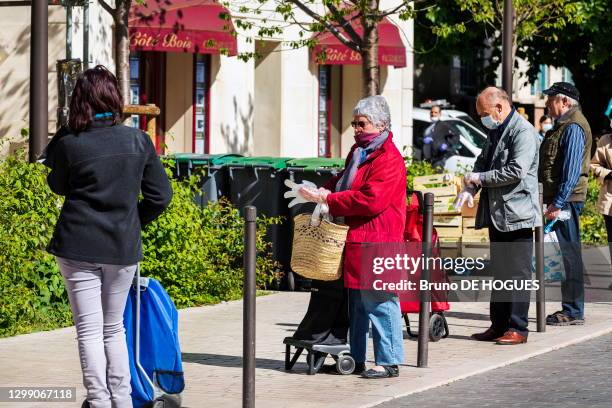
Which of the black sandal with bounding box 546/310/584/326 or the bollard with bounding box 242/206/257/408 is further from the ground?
the bollard with bounding box 242/206/257/408

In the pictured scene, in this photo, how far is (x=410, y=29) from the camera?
1017 inches

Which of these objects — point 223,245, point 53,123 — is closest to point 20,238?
point 223,245

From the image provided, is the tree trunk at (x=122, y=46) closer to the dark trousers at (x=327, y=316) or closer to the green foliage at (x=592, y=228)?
the green foliage at (x=592, y=228)

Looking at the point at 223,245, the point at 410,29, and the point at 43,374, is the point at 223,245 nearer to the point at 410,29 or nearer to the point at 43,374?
the point at 43,374

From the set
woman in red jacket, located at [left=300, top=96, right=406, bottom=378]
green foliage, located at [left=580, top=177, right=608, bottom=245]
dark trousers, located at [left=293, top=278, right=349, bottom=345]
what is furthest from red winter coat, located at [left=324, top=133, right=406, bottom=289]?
green foliage, located at [left=580, top=177, right=608, bottom=245]

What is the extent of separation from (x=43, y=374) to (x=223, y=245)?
4617mm

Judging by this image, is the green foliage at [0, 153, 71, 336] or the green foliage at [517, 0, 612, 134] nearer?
the green foliage at [0, 153, 71, 336]

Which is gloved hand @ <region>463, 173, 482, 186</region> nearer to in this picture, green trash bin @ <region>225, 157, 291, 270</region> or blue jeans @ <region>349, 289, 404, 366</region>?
blue jeans @ <region>349, 289, 404, 366</region>

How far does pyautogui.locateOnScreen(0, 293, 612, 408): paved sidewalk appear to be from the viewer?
27.8ft

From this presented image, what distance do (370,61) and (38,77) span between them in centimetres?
572

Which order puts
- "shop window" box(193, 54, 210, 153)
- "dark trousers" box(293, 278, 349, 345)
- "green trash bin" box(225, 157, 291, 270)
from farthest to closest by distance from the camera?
"shop window" box(193, 54, 210, 153) < "green trash bin" box(225, 157, 291, 270) < "dark trousers" box(293, 278, 349, 345)

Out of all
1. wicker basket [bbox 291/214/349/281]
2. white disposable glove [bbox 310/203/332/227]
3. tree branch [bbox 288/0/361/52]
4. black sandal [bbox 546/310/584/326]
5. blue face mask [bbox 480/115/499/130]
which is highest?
tree branch [bbox 288/0/361/52]

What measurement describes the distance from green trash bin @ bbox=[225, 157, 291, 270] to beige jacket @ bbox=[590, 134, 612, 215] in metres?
2.90

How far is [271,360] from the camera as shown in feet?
32.1
